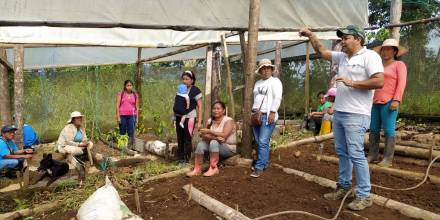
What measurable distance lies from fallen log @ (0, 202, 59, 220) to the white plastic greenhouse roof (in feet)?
6.69

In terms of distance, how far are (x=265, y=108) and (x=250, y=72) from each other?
657 mm

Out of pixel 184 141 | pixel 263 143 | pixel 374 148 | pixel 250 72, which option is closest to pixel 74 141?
pixel 184 141

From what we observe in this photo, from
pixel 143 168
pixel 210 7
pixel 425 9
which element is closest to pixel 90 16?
pixel 210 7

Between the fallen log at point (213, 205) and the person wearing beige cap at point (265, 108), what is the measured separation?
100 cm

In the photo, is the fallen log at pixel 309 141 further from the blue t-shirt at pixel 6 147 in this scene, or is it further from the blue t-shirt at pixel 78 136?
the blue t-shirt at pixel 6 147

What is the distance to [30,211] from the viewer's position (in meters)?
4.41

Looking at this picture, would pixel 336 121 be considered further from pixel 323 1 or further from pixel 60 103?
pixel 60 103

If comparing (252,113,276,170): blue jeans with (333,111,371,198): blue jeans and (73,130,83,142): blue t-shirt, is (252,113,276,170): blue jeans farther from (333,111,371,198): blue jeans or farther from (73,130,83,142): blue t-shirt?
(73,130,83,142): blue t-shirt

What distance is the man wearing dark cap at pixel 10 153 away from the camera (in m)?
6.09

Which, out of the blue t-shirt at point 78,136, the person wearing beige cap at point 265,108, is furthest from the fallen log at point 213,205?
the blue t-shirt at point 78,136

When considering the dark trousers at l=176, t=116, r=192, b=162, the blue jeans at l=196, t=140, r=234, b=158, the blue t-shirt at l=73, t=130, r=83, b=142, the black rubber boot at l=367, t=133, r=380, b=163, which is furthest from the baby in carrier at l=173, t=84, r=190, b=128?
the black rubber boot at l=367, t=133, r=380, b=163

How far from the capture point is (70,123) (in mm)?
7293

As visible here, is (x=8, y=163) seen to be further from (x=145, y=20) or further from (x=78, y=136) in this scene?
(x=145, y=20)

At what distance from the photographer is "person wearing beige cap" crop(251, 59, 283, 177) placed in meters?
5.02
